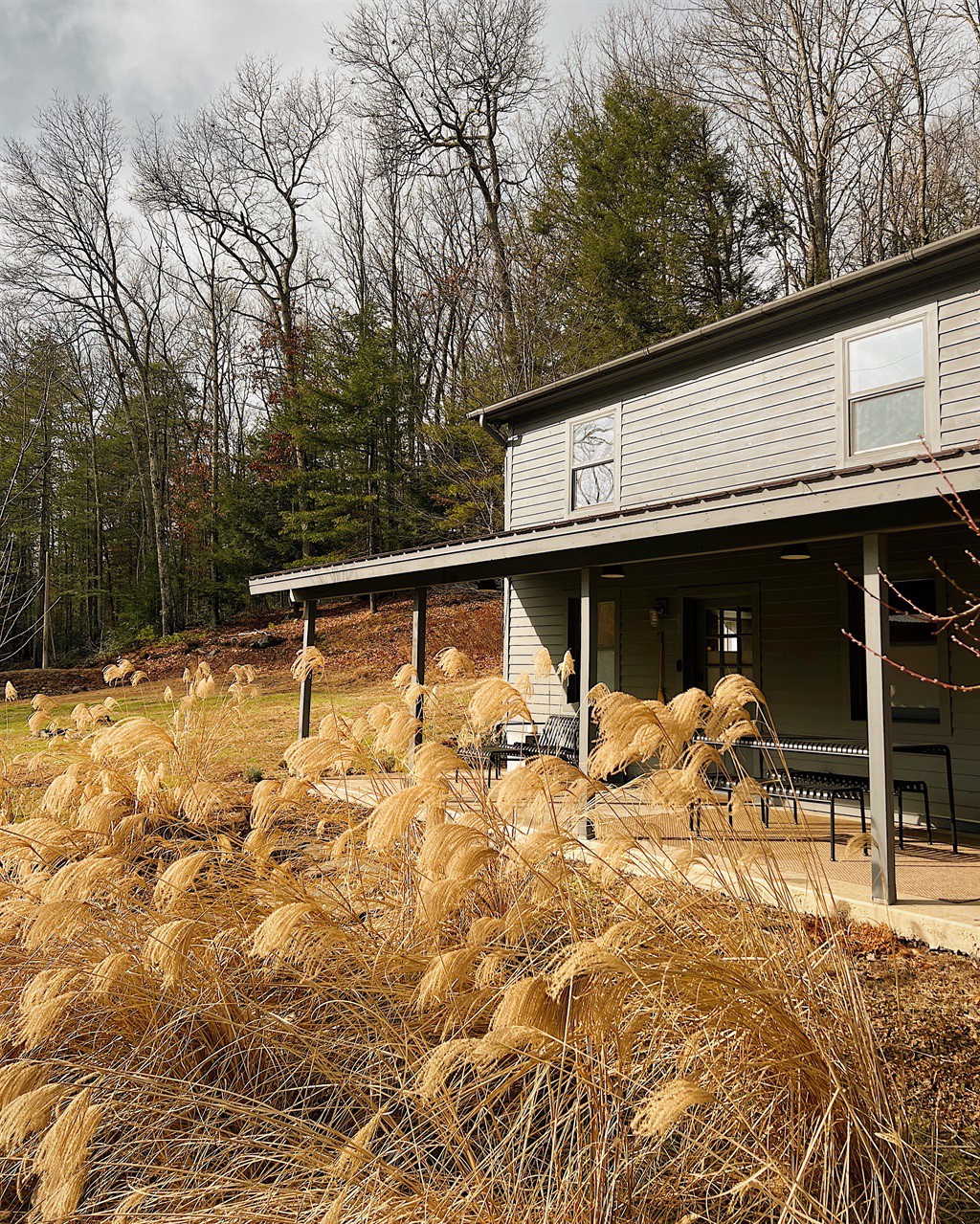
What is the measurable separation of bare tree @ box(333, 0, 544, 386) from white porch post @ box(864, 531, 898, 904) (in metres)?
16.6

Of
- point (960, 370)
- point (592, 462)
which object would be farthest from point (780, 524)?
point (592, 462)

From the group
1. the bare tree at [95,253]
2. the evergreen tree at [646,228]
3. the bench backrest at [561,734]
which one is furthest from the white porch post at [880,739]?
the bare tree at [95,253]

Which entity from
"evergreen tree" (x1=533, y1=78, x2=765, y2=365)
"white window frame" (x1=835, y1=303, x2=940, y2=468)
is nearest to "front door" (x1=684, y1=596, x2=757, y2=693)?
"white window frame" (x1=835, y1=303, x2=940, y2=468)

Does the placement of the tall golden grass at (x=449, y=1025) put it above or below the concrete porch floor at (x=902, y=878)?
above

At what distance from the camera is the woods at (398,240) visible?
Result: 1781 centimetres

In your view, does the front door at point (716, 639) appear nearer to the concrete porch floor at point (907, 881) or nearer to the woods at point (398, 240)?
→ the concrete porch floor at point (907, 881)

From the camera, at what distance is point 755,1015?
2.22 metres

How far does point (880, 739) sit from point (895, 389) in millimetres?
4131

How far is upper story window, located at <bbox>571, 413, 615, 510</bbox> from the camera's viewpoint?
35.9ft

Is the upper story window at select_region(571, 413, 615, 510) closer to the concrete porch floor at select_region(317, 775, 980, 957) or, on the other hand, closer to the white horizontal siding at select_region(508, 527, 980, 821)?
the white horizontal siding at select_region(508, 527, 980, 821)

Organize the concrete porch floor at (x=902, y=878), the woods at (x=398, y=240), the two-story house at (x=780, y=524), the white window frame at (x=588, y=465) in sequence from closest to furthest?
1. the concrete porch floor at (x=902, y=878)
2. the two-story house at (x=780, y=524)
3. the white window frame at (x=588, y=465)
4. the woods at (x=398, y=240)

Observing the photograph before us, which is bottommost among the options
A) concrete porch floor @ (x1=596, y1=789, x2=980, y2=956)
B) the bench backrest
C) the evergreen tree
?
concrete porch floor @ (x1=596, y1=789, x2=980, y2=956)

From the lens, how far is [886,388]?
7.94 m

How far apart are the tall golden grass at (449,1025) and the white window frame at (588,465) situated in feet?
25.3
